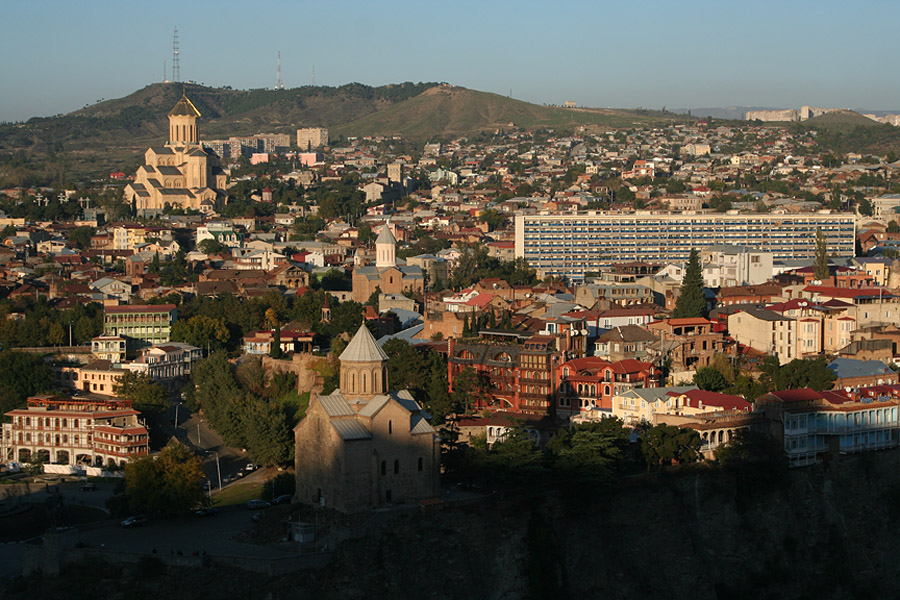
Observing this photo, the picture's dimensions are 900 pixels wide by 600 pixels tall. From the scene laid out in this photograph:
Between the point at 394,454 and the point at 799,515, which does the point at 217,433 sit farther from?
the point at 799,515

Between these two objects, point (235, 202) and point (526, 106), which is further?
point (526, 106)

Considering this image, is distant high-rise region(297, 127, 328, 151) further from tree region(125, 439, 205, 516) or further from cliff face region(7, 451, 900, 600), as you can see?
cliff face region(7, 451, 900, 600)

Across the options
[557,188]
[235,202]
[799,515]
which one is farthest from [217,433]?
[557,188]

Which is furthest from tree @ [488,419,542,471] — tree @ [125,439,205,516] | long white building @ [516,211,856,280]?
long white building @ [516,211,856,280]

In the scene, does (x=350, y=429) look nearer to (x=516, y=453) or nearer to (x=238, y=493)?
(x=516, y=453)

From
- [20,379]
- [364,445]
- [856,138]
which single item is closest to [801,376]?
[364,445]
